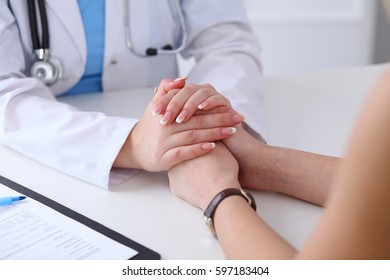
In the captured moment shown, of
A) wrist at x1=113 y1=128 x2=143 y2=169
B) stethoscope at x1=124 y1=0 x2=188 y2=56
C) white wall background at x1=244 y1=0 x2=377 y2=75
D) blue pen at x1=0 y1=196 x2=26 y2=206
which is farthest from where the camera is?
white wall background at x1=244 y1=0 x2=377 y2=75

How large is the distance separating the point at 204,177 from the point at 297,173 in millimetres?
137

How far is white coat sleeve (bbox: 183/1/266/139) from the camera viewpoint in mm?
953

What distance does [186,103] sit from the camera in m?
0.74

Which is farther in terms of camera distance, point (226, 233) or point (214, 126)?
point (214, 126)

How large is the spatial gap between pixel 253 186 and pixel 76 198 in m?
0.26

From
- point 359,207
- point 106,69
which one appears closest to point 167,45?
point 106,69

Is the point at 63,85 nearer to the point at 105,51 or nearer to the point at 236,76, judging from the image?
the point at 105,51

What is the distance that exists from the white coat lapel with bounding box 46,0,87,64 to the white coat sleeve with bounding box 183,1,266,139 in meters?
0.28

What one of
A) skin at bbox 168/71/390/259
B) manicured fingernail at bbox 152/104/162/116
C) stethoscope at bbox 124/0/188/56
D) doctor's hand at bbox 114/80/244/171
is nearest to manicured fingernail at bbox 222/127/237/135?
doctor's hand at bbox 114/80/244/171

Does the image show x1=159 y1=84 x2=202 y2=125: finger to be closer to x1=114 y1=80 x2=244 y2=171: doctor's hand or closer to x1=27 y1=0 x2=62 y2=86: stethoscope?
x1=114 y1=80 x2=244 y2=171: doctor's hand

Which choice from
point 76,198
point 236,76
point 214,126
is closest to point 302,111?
point 236,76

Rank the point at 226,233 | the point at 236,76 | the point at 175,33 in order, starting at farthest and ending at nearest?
the point at 175,33
the point at 236,76
the point at 226,233

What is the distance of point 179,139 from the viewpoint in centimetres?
72

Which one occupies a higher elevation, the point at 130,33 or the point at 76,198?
the point at 130,33
